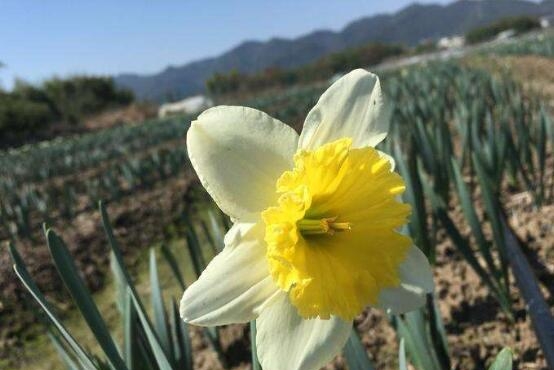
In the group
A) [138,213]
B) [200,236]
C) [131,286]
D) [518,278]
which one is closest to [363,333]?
[518,278]

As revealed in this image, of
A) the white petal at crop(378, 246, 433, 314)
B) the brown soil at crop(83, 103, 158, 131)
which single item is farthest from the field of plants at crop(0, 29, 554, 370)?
the brown soil at crop(83, 103, 158, 131)

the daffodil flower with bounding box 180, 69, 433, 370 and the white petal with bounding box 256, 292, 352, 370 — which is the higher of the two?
the daffodil flower with bounding box 180, 69, 433, 370

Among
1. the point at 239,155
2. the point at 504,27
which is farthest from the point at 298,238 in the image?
the point at 504,27

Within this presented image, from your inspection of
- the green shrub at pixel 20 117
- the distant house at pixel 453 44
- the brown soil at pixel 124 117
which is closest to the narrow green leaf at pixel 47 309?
the green shrub at pixel 20 117

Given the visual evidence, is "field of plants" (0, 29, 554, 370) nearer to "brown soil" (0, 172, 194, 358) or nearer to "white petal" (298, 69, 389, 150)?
"brown soil" (0, 172, 194, 358)

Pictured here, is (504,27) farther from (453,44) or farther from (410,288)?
(410,288)
